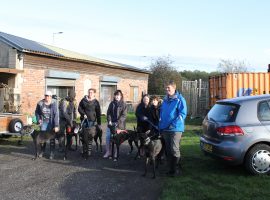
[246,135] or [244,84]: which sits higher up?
[244,84]

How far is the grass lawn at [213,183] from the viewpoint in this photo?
5887 mm

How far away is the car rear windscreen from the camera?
7.14 m

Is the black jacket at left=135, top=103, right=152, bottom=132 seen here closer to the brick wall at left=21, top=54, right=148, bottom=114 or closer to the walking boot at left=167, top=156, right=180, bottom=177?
the walking boot at left=167, top=156, right=180, bottom=177

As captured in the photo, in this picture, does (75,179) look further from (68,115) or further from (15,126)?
(15,126)

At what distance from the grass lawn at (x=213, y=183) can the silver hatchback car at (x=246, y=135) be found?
1.12ft

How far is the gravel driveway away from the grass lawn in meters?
0.37

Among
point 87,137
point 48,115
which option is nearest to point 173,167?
point 87,137

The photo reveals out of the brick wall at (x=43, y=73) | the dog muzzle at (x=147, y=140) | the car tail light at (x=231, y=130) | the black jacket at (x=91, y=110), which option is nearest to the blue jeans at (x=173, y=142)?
the dog muzzle at (x=147, y=140)

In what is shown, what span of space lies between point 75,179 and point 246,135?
11.4 ft

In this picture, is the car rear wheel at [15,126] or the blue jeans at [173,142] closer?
the blue jeans at [173,142]

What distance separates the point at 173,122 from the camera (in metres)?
7.24

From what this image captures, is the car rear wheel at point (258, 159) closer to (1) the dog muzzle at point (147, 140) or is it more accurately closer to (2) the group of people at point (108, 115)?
(2) the group of people at point (108, 115)

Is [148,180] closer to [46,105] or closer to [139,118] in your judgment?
[139,118]

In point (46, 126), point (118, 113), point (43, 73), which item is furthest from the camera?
point (43, 73)
